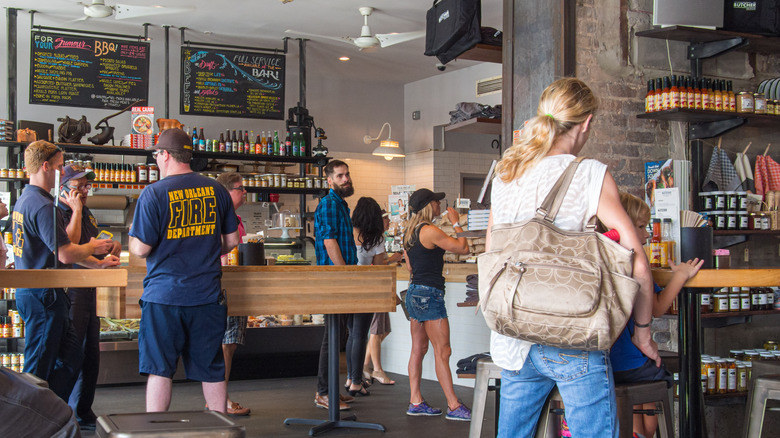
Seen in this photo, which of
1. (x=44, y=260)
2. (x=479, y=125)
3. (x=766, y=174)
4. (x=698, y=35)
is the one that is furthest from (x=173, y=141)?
(x=766, y=174)

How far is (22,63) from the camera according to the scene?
9273mm

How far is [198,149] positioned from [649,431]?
21.6ft

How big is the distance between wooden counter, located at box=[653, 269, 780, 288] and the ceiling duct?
715cm

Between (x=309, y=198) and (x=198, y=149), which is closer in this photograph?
(x=198, y=149)

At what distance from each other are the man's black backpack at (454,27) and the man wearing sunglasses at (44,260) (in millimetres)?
2455

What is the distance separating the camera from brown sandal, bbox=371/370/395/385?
6.66 metres

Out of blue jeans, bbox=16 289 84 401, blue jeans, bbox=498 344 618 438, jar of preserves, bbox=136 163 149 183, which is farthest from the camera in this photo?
jar of preserves, bbox=136 163 149 183

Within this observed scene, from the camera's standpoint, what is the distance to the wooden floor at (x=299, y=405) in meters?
4.83

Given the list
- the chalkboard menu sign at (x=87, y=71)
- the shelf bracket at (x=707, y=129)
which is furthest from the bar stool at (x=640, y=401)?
the chalkboard menu sign at (x=87, y=71)

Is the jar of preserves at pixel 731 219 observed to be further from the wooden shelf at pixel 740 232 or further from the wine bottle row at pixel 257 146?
the wine bottle row at pixel 257 146

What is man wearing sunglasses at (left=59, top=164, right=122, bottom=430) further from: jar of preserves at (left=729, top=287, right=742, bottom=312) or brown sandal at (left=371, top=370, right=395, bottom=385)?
jar of preserves at (left=729, top=287, right=742, bottom=312)

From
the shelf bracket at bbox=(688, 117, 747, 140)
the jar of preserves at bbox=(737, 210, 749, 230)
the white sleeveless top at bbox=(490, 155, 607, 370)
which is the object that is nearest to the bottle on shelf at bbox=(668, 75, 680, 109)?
the shelf bracket at bbox=(688, 117, 747, 140)

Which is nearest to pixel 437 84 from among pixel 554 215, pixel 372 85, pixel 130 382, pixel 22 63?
pixel 372 85

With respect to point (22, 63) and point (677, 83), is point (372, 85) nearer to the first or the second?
point (22, 63)
